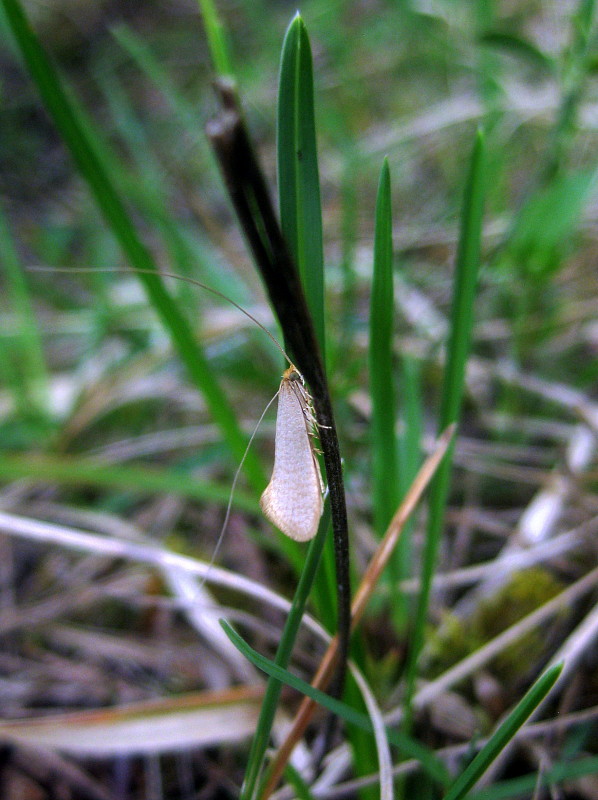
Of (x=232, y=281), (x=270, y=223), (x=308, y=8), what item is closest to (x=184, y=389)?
(x=232, y=281)

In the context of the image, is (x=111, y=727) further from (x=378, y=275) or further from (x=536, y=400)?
(x=536, y=400)

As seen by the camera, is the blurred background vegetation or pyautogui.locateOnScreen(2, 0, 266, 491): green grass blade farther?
the blurred background vegetation

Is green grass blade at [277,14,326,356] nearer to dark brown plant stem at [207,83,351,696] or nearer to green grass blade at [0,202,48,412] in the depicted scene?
dark brown plant stem at [207,83,351,696]

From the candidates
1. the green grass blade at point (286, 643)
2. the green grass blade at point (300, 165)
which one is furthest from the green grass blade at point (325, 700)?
the green grass blade at point (300, 165)

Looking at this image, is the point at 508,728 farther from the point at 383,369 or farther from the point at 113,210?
the point at 113,210

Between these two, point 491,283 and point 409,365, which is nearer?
point 409,365

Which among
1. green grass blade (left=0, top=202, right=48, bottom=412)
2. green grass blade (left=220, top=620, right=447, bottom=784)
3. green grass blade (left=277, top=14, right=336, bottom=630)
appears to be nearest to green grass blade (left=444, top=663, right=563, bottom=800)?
green grass blade (left=220, top=620, right=447, bottom=784)
